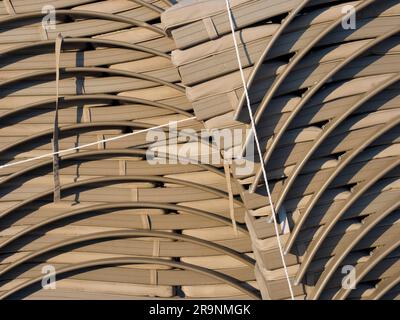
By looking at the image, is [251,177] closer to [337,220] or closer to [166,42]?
[337,220]

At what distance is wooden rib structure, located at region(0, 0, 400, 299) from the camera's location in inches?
385

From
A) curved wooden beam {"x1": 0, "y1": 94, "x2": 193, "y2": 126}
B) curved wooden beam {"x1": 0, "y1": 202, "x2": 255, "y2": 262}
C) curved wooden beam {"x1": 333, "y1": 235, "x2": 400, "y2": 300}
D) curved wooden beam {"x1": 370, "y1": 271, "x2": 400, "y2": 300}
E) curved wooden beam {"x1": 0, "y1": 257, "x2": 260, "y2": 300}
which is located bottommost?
curved wooden beam {"x1": 370, "y1": 271, "x2": 400, "y2": 300}

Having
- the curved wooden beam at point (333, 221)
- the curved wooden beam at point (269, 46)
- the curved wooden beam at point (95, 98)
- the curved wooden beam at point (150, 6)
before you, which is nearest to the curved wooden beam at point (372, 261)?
the curved wooden beam at point (333, 221)

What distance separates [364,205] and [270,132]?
69.7 inches

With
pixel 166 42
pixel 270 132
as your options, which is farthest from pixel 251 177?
pixel 166 42

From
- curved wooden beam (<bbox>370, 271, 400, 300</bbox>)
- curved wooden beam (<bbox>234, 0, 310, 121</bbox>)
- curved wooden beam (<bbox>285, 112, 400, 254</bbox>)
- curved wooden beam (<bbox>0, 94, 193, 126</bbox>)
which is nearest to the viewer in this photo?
curved wooden beam (<bbox>234, 0, 310, 121</bbox>)

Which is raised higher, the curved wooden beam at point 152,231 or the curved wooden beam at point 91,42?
the curved wooden beam at point 91,42

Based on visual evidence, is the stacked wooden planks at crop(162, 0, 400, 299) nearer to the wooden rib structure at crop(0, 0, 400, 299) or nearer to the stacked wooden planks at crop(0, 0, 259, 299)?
the wooden rib structure at crop(0, 0, 400, 299)

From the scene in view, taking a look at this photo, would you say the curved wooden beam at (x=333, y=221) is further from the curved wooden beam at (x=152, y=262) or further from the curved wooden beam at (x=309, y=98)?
the curved wooden beam at (x=152, y=262)

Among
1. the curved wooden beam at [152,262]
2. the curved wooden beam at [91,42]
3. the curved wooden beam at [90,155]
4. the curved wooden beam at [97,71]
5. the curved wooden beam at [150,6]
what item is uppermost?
the curved wooden beam at [150,6]

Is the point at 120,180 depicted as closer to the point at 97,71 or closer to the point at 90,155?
the point at 90,155

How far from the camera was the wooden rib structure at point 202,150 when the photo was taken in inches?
385

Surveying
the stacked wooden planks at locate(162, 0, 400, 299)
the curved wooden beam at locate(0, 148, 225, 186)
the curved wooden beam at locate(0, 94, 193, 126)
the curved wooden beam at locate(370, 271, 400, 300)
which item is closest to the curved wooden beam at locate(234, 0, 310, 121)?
the stacked wooden planks at locate(162, 0, 400, 299)

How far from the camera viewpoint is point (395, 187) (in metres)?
10.2
